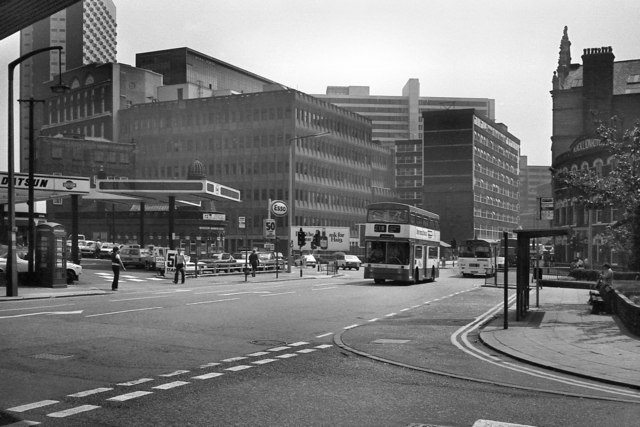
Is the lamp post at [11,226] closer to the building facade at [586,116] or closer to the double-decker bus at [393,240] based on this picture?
the double-decker bus at [393,240]

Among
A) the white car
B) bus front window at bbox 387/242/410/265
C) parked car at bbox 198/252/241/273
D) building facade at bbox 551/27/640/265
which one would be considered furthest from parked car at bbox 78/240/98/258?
building facade at bbox 551/27/640/265

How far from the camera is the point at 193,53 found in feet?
440

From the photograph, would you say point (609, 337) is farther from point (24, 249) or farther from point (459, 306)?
point (24, 249)

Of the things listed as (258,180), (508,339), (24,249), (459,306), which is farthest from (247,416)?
(258,180)

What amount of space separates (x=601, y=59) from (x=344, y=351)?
87253 millimetres

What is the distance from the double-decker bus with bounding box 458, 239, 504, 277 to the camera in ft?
178

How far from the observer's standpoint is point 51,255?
1209 inches

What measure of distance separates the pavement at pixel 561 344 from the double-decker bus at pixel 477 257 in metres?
32.4

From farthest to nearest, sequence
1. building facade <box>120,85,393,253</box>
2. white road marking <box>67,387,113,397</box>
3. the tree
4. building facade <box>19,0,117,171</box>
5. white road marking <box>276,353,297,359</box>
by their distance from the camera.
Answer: building facade <box>19,0,117,171</box>, building facade <box>120,85,393,253</box>, the tree, white road marking <box>276,353,297,359</box>, white road marking <box>67,387,113,397</box>

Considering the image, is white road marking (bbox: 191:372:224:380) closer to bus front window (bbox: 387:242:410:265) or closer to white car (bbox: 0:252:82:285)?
white car (bbox: 0:252:82:285)

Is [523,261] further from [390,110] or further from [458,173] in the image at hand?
[390,110]

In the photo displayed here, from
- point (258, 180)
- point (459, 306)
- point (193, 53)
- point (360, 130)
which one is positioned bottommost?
point (459, 306)

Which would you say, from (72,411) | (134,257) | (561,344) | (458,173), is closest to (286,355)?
(72,411)

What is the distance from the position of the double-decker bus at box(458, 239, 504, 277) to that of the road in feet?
120
